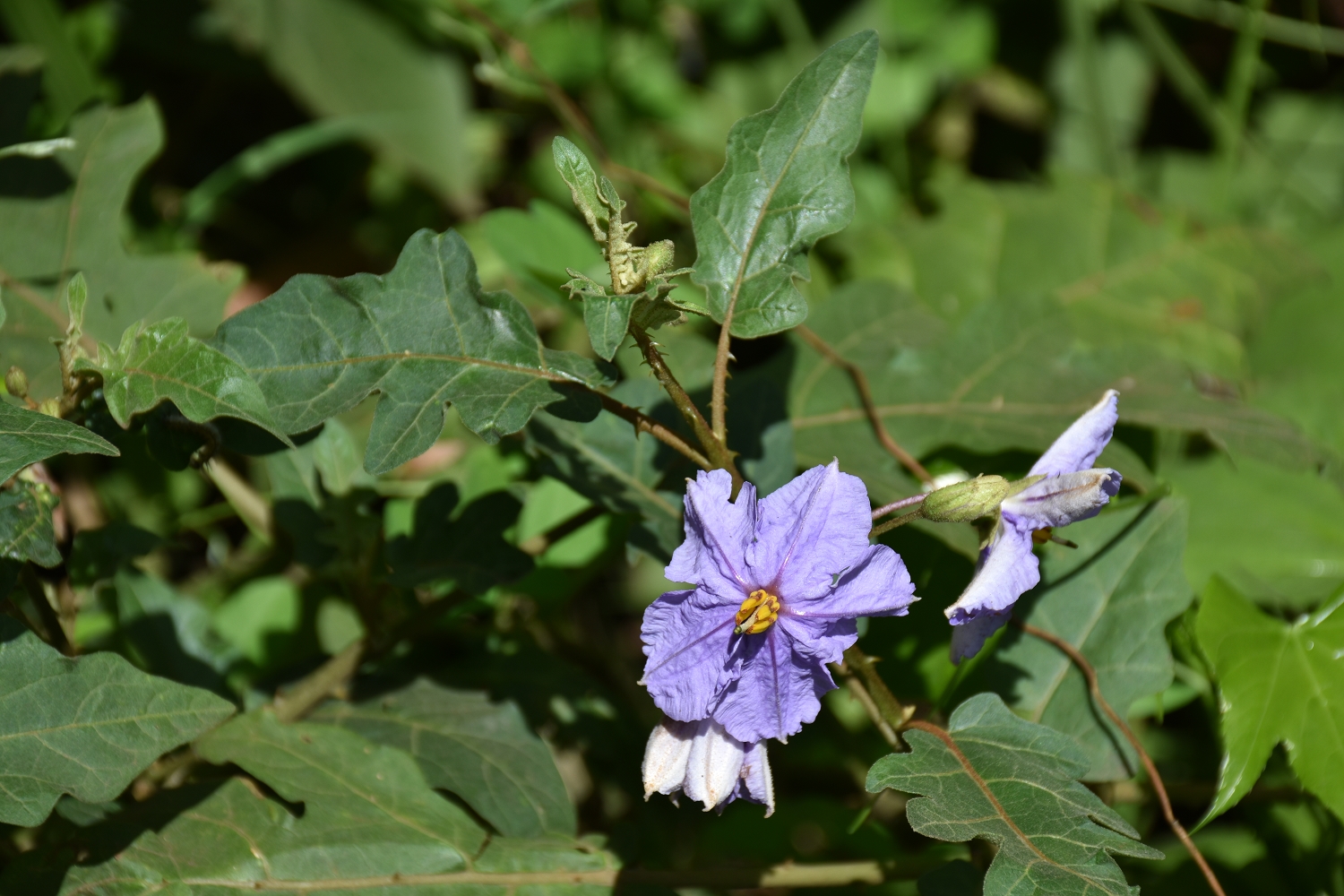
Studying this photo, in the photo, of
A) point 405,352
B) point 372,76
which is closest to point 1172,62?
point 372,76

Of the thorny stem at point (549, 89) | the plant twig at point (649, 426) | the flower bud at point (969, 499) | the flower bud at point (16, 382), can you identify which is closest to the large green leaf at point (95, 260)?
the flower bud at point (16, 382)

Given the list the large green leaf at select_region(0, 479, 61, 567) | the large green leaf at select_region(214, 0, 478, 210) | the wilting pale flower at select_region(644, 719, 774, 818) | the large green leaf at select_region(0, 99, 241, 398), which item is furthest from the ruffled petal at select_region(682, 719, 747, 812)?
the large green leaf at select_region(214, 0, 478, 210)

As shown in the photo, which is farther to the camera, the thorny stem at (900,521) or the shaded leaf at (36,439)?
the thorny stem at (900,521)

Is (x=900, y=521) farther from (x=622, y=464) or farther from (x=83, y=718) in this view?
(x=83, y=718)

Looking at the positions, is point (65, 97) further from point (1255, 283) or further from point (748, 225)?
point (1255, 283)

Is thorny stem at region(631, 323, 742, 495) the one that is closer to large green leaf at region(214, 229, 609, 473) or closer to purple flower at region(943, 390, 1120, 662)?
large green leaf at region(214, 229, 609, 473)

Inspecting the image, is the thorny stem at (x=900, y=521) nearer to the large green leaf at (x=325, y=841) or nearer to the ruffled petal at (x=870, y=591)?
the ruffled petal at (x=870, y=591)
